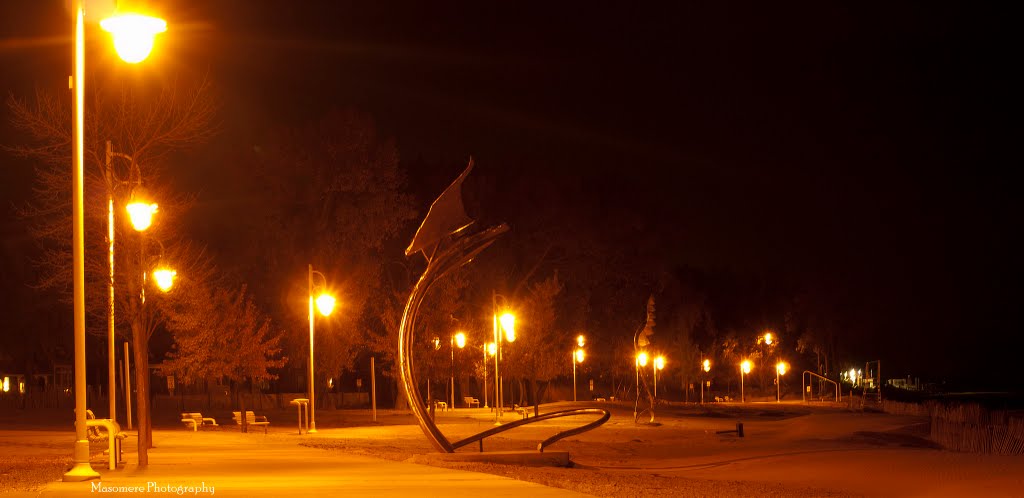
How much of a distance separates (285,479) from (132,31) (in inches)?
236

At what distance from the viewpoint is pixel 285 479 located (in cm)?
1438

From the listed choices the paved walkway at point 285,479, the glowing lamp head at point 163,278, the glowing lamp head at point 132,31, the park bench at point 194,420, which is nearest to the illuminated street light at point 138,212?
the glowing lamp head at point 163,278

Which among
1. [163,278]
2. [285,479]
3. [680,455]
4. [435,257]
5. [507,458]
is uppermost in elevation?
[435,257]

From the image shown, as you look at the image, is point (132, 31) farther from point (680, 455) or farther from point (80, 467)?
point (680, 455)

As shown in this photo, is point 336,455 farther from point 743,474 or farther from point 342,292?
point 342,292

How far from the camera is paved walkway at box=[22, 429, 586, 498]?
12.8m

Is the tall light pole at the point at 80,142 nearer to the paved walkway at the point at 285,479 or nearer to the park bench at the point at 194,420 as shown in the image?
the paved walkway at the point at 285,479

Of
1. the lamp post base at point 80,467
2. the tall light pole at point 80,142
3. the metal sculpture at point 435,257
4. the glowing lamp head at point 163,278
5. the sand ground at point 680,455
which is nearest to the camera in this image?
the tall light pole at point 80,142

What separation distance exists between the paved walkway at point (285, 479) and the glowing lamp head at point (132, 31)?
16.8 ft

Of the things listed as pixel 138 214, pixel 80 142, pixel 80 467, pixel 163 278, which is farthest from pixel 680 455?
pixel 80 142

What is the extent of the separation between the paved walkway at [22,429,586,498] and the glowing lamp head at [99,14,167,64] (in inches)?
202

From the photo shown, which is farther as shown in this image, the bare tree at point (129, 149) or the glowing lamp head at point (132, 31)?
the bare tree at point (129, 149)

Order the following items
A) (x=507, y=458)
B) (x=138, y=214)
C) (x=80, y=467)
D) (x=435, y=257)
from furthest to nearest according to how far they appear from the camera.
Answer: (x=435, y=257) → (x=507, y=458) → (x=138, y=214) → (x=80, y=467)

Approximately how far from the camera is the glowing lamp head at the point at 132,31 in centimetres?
1279
